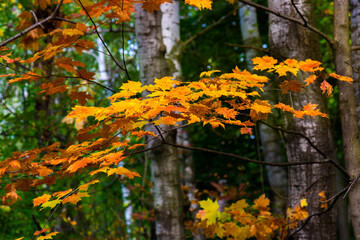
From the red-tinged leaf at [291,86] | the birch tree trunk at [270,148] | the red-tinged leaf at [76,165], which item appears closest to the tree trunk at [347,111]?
the red-tinged leaf at [291,86]

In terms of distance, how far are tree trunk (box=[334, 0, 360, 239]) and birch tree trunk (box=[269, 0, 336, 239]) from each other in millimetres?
321

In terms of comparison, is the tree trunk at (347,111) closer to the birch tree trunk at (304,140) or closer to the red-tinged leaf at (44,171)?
the birch tree trunk at (304,140)

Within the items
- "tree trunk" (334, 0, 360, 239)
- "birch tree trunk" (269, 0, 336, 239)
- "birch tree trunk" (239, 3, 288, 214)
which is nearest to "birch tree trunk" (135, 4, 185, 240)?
"birch tree trunk" (269, 0, 336, 239)

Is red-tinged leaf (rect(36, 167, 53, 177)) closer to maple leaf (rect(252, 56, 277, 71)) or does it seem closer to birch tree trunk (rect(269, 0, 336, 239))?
maple leaf (rect(252, 56, 277, 71))

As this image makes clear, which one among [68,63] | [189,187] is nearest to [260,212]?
[68,63]

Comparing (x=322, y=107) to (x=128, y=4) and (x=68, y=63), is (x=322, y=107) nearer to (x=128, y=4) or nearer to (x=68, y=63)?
(x=128, y=4)

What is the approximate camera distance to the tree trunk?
193cm

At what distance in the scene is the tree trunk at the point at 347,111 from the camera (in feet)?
6.32

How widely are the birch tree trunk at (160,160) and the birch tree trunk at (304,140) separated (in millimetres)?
885

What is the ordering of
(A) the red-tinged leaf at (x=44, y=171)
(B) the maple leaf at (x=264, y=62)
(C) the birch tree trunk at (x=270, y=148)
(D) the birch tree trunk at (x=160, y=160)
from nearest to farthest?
(A) the red-tinged leaf at (x=44, y=171)
(B) the maple leaf at (x=264, y=62)
(D) the birch tree trunk at (x=160, y=160)
(C) the birch tree trunk at (x=270, y=148)

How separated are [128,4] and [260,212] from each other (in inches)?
68.8

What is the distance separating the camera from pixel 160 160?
8.89ft

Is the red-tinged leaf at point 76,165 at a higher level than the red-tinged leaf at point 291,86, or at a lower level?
lower

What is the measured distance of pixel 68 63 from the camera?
177cm
